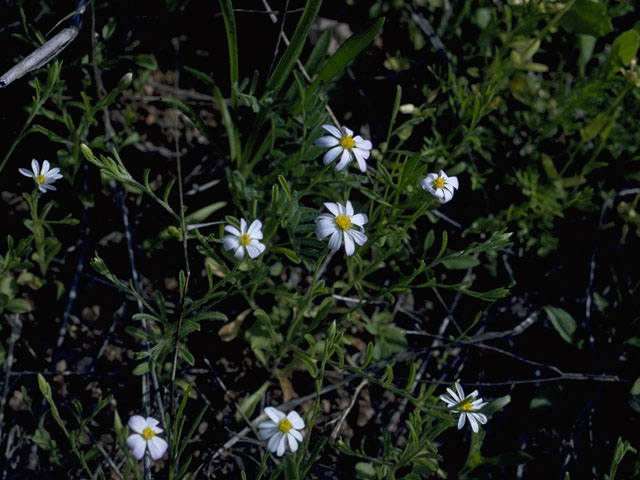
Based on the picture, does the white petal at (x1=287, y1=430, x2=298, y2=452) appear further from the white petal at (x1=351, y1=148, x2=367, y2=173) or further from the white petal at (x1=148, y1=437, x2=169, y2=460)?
the white petal at (x1=351, y1=148, x2=367, y2=173)

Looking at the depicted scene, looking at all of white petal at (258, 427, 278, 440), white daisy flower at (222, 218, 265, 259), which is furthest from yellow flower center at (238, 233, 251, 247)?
white petal at (258, 427, 278, 440)

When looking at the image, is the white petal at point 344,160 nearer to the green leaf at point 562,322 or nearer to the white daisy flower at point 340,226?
the white daisy flower at point 340,226

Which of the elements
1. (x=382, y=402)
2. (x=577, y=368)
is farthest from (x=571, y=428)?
(x=382, y=402)

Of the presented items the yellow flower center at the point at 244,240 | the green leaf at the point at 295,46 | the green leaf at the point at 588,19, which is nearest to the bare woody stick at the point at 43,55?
the green leaf at the point at 295,46

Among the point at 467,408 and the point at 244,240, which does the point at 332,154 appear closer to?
the point at 244,240

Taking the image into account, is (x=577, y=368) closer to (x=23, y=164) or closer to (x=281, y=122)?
(x=281, y=122)

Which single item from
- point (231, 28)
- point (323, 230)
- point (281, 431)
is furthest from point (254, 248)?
point (231, 28)

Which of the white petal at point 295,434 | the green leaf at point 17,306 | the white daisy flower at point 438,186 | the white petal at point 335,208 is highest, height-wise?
the white daisy flower at point 438,186
